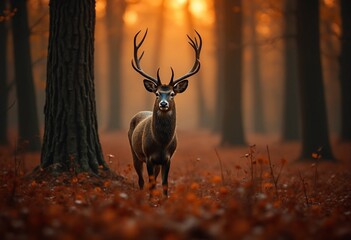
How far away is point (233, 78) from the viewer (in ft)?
62.1

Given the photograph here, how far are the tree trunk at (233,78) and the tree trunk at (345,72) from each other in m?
4.98

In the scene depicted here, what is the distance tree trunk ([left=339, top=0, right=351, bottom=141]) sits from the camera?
61.7 ft

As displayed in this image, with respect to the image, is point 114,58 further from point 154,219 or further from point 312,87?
point 154,219

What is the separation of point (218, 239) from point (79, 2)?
6.09 m

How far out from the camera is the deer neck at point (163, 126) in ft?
26.9

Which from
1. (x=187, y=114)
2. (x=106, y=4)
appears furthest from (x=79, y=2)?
(x=187, y=114)

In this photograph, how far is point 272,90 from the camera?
4422 centimetres

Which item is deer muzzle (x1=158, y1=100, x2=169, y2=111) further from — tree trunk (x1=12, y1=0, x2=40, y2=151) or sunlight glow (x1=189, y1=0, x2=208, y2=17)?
sunlight glow (x1=189, y1=0, x2=208, y2=17)

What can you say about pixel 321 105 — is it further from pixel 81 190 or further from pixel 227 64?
pixel 81 190

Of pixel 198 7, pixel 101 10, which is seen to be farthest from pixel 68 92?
pixel 198 7

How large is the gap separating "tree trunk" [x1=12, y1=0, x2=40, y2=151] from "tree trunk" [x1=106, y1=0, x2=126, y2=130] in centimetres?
1480

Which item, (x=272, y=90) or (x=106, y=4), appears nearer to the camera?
(x=106, y=4)

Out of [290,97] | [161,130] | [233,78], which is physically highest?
[233,78]

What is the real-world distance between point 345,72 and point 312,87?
7.28 metres
